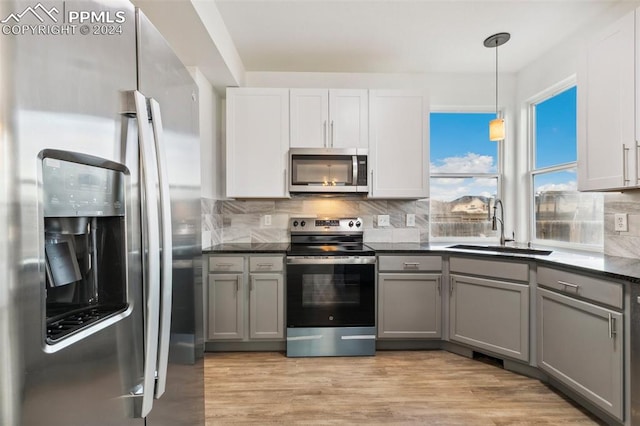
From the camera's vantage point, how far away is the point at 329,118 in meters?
3.01

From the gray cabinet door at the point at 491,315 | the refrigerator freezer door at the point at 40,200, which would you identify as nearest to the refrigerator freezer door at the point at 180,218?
the refrigerator freezer door at the point at 40,200

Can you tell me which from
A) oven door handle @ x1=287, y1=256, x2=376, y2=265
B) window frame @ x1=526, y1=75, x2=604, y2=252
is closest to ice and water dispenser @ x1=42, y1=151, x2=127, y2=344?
oven door handle @ x1=287, y1=256, x2=376, y2=265

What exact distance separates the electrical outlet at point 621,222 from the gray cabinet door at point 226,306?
111 inches

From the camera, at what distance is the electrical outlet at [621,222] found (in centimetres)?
219

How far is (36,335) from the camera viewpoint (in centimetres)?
54

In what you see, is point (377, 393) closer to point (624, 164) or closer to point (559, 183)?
point (624, 164)

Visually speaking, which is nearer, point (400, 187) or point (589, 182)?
point (589, 182)

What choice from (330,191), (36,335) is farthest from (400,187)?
(36,335)

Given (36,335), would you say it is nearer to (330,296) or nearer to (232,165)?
(330,296)

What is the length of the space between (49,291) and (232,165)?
7.98ft

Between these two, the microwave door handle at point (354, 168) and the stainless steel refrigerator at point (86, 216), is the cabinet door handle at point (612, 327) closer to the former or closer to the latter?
the microwave door handle at point (354, 168)

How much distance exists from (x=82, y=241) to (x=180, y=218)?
0.36m

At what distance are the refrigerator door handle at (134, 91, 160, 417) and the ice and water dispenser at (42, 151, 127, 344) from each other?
0.16ft

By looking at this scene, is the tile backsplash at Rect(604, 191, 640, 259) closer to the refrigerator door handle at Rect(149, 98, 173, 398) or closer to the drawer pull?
the drawer pull
